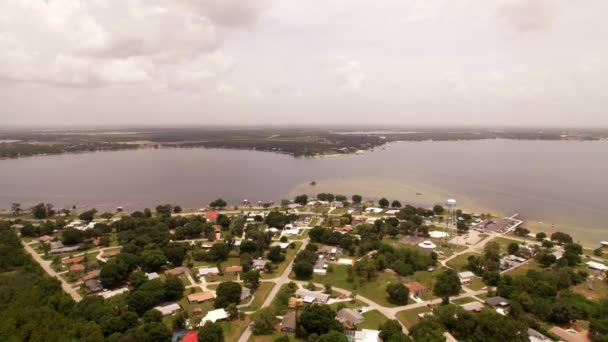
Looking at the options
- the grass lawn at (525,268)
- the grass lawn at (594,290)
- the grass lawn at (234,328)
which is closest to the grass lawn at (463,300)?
the grass lawn at (525,268)

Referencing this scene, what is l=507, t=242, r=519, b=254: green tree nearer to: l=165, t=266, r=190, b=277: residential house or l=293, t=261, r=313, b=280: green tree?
l=293, t=261, r=313, b=280: green tree

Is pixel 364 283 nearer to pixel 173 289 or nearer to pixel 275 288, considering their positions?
pixel 275 288

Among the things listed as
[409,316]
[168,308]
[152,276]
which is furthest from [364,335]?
[152,276]

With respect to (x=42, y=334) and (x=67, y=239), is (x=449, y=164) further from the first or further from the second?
(x=42, y=334)

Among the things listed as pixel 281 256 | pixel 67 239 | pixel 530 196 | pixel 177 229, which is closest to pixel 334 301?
pixel 281 256

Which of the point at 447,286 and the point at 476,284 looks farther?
the point at 476,284

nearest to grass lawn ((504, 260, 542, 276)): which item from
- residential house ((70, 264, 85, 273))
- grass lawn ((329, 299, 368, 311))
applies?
grass lawn ((329, 299, 368, 311))
